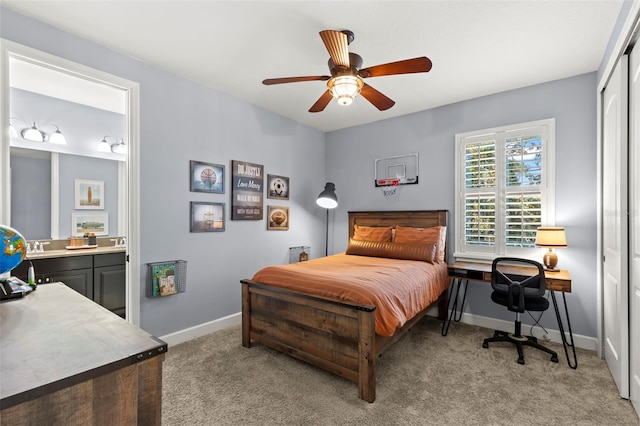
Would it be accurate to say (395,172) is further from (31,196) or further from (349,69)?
(31,196)

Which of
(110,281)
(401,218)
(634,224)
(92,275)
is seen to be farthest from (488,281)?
(92,275)

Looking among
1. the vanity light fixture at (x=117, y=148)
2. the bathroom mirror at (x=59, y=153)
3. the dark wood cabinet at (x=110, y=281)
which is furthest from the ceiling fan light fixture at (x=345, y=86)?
the vanity light fixture at (x=117, y=148)

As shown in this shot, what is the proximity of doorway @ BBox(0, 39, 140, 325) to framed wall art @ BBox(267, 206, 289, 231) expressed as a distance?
162 cm

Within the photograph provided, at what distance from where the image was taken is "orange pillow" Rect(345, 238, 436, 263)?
132 inches

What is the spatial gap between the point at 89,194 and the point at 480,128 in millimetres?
4859

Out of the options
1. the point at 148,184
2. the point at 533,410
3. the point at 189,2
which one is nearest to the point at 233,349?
the point at 148,184

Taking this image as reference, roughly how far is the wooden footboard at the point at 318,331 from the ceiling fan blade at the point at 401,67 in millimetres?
1672

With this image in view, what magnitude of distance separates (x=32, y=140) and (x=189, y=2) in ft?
9.03

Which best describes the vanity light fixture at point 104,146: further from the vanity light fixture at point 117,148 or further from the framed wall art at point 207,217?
the framed wall art at point 207,217

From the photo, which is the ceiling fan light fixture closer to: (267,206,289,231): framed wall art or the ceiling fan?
the ceiling fan

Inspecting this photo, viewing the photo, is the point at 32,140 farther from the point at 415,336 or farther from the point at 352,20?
the point at 415,336

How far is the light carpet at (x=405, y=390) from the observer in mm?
1934

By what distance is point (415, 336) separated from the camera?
3.21 metres

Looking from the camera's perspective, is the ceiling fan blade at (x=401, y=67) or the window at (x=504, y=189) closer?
the ceiling fan blade at (x=401, y=67)
